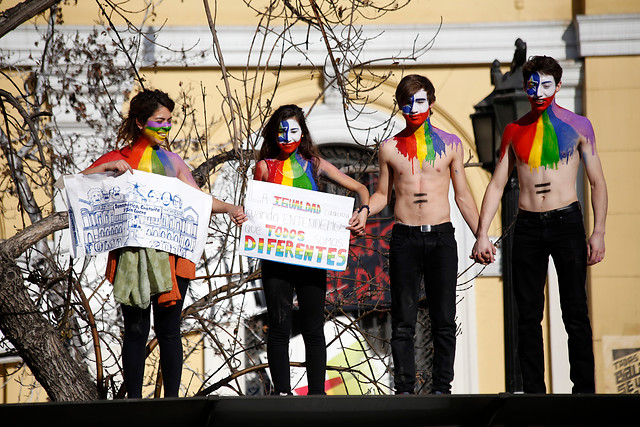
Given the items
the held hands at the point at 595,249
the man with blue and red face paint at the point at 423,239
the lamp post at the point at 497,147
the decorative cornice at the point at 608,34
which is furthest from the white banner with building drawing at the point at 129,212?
the decorative cornice at the point at 608,34

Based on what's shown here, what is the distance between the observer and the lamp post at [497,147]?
24.5 feet

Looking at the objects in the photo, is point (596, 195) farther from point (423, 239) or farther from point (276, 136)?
point (276, 136)

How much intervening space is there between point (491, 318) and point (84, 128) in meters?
4.62

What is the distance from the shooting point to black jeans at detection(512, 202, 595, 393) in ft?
19.6

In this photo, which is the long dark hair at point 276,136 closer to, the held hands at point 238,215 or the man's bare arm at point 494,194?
the held hands at point 238,215

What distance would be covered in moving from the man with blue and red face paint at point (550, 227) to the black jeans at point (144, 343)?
1.76m

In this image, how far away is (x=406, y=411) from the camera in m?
5.00

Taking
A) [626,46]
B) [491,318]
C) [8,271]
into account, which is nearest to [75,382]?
[8,271]

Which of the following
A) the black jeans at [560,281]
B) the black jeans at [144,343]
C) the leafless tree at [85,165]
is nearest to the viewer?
the black jeans at [144,343]

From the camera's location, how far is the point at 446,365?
19.6 feet

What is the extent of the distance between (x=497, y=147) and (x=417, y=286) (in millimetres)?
2318

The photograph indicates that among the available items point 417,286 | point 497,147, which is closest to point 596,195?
point 417,286

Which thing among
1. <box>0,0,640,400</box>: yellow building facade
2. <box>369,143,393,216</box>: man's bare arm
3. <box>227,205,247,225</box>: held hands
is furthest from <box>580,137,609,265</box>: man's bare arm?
<box>0,0,640,400</box>: yellow building facade

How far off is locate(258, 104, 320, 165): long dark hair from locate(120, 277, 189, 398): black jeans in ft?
3.60
